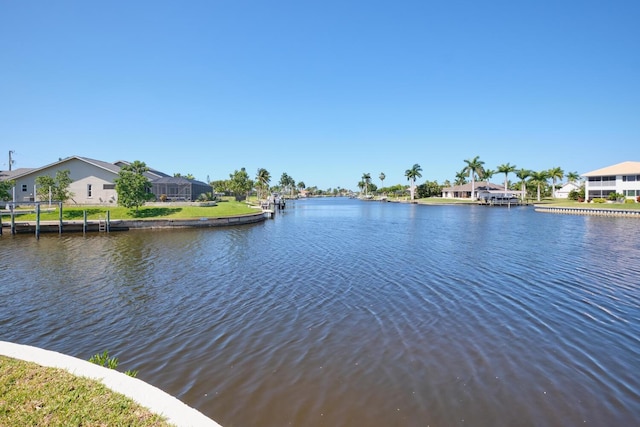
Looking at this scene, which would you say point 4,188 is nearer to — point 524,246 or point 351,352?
point 351,352

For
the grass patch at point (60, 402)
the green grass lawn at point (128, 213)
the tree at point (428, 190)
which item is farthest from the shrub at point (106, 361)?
the tree at point (428, 190)

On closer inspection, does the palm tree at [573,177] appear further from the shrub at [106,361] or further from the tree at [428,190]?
the shrub at [106,361]

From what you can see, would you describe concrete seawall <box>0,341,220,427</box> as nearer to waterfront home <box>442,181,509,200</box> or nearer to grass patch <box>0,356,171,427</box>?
grass patch <box>0,356,171,427</box>

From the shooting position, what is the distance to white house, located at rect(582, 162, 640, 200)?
64875mm


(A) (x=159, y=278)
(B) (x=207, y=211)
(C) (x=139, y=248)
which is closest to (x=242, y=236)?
(C) (x=139, y=248)

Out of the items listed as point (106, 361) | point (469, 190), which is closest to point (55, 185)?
point (106, 361)

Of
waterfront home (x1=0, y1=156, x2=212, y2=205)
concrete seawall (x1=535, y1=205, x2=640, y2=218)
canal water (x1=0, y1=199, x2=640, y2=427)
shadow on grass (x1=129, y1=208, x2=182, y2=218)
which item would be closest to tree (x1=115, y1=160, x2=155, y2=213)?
shadow on grass (x1=129, y1=208, x2=182, y2=218)

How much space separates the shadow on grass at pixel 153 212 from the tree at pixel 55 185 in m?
9.19

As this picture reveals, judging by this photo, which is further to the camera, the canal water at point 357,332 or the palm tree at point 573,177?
the palm tree at point 573,177

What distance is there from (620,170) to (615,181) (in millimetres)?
2336

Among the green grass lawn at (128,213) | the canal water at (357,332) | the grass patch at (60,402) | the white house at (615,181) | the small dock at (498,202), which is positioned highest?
the white house at (615,181)

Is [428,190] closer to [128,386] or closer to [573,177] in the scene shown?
[573,177]

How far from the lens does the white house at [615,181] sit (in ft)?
213

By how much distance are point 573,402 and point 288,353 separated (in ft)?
19.0
